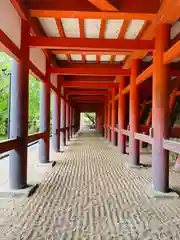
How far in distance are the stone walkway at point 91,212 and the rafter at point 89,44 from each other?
2420 millimetres

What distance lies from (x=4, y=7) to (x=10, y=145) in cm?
184

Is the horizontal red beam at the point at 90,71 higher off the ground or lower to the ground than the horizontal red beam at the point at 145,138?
higher

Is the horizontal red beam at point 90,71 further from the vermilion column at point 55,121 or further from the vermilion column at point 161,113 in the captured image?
the vermilion column at point 161,113

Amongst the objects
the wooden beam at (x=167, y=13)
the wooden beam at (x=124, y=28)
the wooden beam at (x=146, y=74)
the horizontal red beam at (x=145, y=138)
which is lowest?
the horizontal red beam at (x=145, y=138)

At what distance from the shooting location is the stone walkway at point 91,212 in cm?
231

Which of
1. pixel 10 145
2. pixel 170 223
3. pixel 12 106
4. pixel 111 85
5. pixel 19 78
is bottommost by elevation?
pixel 170 223

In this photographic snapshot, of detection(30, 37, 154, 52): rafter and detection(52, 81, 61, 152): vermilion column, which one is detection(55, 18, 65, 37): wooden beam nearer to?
detection(30, 37, 154, 52): rafter

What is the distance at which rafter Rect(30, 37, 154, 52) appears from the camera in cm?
393

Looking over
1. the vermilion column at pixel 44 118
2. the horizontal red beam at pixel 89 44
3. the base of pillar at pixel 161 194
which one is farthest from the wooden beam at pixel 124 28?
the base of pillar at pixel 161 194

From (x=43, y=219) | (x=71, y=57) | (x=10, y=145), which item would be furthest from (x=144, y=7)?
(x=71, y=57)

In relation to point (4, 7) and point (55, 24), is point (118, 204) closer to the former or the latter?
point (4, 7)

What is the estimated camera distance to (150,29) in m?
4.11

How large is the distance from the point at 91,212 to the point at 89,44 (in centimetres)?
273

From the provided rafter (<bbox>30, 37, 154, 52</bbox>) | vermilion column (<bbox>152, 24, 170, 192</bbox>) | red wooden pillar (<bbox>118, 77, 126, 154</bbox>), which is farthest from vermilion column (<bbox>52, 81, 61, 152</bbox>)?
vermilion column (<bbox>152, 24, 170, 192</bbox>)
